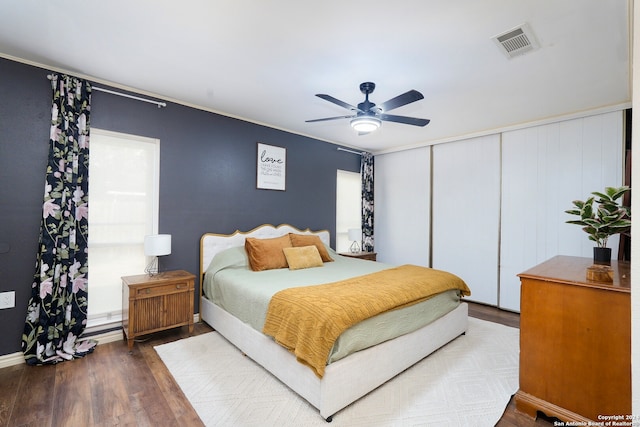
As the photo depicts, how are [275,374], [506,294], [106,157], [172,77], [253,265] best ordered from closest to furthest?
1. [275,374]
2. [172,77]
3. [106,157]
4. [253,265]
5. [506,294]

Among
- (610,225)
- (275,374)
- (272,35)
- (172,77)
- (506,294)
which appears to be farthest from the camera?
(506,294)

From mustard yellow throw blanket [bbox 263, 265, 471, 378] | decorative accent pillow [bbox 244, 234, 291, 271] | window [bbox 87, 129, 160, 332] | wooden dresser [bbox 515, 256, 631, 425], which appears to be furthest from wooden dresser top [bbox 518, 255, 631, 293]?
window [bbox 87, 129, 160, 332]

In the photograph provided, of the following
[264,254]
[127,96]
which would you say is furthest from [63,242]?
[264,254]

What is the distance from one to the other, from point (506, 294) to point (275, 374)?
3.54 m

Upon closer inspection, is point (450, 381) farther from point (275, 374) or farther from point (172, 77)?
point (172, 77)

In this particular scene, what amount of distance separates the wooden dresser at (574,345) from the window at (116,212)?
3.62 m

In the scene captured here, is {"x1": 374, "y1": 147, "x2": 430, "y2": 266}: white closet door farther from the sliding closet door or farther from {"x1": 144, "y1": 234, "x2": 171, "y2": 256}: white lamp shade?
{"x1": 144, "y1": 234, "x2": 171, "y2": 256}: white lamp shade

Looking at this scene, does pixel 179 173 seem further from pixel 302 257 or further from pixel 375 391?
pixel 375 391

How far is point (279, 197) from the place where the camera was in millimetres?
4457

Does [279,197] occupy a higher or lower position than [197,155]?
lower

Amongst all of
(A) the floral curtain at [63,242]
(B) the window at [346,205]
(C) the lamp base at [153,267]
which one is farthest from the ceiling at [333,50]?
(B) the window at [346,205]

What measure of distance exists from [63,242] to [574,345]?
4010mm

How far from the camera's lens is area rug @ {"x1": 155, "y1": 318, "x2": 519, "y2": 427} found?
6.39 ft

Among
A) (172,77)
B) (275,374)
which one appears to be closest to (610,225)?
(275,374)
